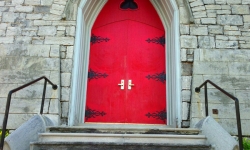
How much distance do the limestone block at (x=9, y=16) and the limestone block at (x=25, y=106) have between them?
1.51 meters

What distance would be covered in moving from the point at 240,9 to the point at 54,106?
364 cm

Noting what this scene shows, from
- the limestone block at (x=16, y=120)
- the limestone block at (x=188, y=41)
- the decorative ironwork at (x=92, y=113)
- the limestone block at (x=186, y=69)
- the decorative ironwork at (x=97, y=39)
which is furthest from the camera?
the decorative ironwork at (x=97, y=39)

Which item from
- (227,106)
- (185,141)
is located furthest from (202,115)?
(185,141)

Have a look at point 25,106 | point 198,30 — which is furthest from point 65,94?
point 198,30

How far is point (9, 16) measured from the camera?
5207mm

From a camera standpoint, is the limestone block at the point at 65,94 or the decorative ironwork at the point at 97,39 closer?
the limestone block at the point at 65,94

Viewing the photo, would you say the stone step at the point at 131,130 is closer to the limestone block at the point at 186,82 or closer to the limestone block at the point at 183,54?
the limestone block at the point at 186,82

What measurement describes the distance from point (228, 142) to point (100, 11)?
3912 mm

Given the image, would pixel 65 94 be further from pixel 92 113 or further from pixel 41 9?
pixel 41 9

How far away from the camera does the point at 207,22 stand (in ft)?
16.9

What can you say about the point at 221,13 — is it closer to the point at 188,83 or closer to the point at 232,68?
the point at 232,68

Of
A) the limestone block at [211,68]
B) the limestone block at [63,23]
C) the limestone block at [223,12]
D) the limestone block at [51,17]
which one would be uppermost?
the limestone block at [223,12]

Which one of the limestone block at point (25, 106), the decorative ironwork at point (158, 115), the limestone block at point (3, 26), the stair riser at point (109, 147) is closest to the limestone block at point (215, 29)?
the decorative ironwork at point (158, 115)

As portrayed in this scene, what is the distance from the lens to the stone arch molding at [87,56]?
15.8 ft
